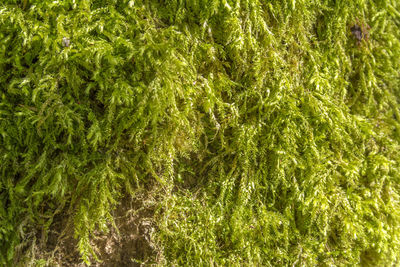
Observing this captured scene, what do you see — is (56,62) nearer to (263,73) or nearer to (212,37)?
(212,37)

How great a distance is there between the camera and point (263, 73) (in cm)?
132

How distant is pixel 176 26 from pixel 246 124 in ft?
1.65

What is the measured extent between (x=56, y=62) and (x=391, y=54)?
1634mm

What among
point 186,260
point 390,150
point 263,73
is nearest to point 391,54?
point 390,150

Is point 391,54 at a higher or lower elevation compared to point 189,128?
higher

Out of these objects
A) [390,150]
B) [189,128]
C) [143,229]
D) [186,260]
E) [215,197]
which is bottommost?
[186,260]

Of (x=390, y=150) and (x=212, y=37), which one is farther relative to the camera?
(x=390, y=150)

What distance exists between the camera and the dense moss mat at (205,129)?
1141 millimetres

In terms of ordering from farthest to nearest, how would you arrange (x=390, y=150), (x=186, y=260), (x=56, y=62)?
(x=390, y=150) → (x=186, y=260) → (x=56, y=62)

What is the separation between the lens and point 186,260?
1235mm

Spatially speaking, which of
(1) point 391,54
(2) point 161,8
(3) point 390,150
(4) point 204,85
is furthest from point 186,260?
(1) point 391,54

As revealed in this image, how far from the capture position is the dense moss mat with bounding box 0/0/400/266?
3.74 ft

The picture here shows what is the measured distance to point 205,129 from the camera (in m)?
1.33

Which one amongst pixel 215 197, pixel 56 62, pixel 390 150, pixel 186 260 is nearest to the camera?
pixel 56 62
